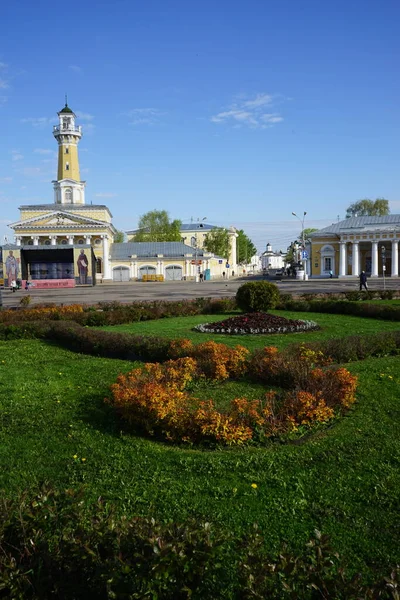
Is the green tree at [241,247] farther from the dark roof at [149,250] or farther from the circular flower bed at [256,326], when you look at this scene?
the circular flower bed at [256,326]

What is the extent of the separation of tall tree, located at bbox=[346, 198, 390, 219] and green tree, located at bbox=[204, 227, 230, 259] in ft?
68.4

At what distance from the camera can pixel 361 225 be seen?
6575cm

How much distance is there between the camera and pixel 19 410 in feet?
25.9

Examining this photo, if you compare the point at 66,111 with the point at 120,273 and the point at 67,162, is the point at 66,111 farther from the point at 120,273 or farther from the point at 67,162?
the point at 120,273

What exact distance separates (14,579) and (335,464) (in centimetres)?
370

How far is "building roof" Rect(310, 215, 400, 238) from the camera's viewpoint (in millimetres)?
63378

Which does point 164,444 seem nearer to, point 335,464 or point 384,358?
point 335,464

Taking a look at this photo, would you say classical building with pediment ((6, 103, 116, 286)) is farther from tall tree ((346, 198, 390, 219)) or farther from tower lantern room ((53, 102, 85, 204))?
tall tree ((346, 198, 390, 219))

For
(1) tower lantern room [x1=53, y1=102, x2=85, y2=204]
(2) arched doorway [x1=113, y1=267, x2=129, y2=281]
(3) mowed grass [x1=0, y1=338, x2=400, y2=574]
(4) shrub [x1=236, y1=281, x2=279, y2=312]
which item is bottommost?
(3) mowed grass [x1=0, y1=338, x2=400, y2=574]

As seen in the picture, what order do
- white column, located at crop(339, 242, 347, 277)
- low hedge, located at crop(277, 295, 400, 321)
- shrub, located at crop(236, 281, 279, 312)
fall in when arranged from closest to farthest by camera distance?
shrub, located at crop(236, 281, 279, 312) → low hedge, located at crop(277, 295, 400, 321) → white column, located at crop(339, 242, 347, 277)

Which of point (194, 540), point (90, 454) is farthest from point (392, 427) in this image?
point (194, 540)

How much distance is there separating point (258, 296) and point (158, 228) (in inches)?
2993

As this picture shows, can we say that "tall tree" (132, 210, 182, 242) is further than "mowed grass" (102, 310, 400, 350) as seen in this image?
Yes

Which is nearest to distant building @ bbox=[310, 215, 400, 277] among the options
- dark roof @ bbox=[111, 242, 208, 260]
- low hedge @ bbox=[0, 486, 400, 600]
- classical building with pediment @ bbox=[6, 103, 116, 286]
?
dark roof @ bbox=[111, 242, 208, 260]
